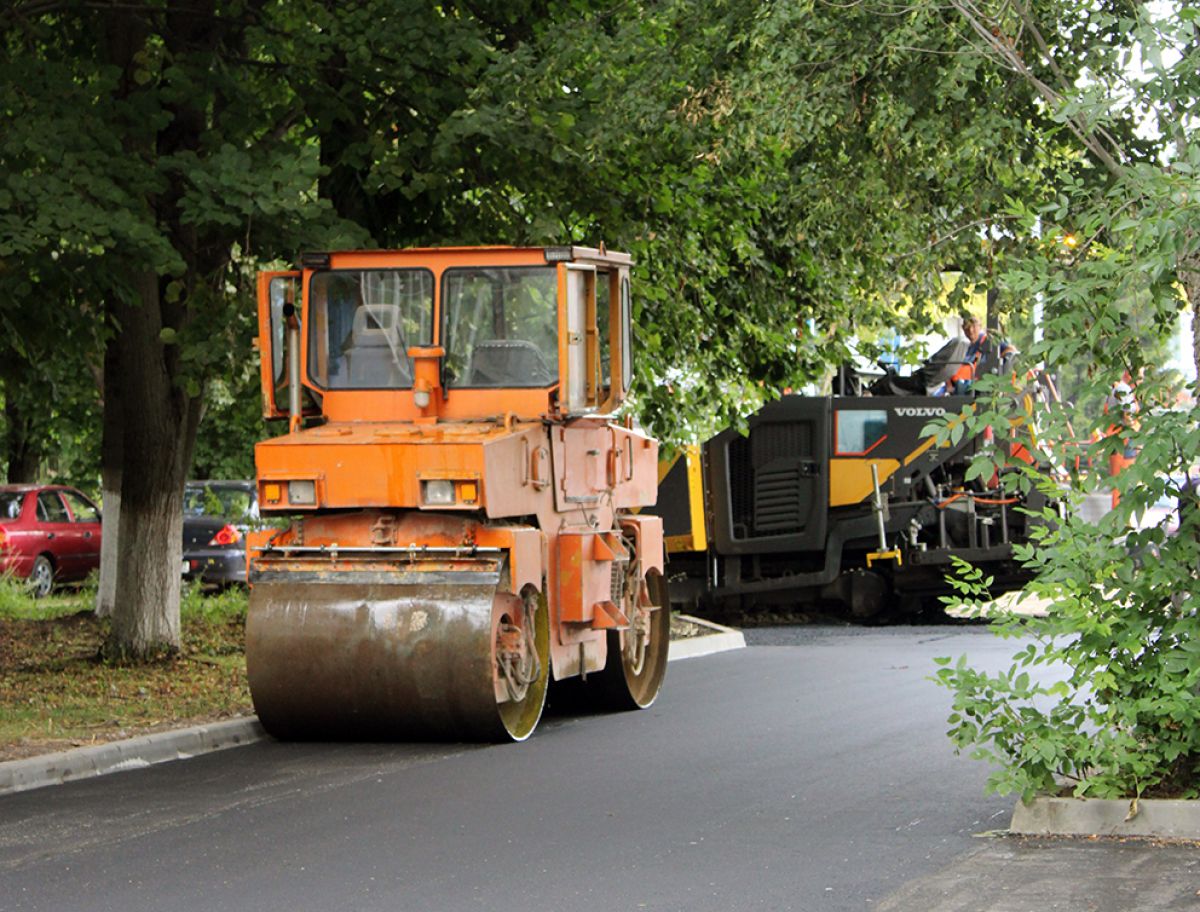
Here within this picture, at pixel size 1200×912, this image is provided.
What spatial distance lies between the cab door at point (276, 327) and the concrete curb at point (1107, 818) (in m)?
6.22

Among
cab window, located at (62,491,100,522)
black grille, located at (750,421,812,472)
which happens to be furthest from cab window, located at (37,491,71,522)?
black grille, located at (750,421,812,472)

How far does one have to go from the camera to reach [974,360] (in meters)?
24.1

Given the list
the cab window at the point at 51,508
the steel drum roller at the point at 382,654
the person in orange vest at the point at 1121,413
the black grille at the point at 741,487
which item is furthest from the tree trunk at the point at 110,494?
the person in orange vest at the point at 1121,413

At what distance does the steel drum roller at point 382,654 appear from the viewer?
39.1 feet

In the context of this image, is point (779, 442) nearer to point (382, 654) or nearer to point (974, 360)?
point (974, 360)

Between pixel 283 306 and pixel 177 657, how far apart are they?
4.86 metres

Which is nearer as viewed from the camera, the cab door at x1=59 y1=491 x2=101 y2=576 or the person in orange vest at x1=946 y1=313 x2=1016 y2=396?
the person in orange vest at x1=946 y1=313 x2=1016 y2=396

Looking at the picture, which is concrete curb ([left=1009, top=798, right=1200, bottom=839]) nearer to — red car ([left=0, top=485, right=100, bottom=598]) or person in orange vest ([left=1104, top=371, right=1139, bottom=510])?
person in orange vest ([left=1104, top=371, right=1139, bottom=510])

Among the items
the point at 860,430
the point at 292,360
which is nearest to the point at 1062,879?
the point at 292,360

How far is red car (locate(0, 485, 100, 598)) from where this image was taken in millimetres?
29219

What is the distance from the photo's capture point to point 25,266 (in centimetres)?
1381

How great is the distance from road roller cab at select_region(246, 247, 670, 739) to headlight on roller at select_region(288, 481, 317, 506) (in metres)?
0.01

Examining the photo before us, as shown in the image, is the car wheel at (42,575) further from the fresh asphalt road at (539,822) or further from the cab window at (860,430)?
the fresh asphalt road at (539,822)

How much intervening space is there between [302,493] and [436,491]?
2.84 ft
